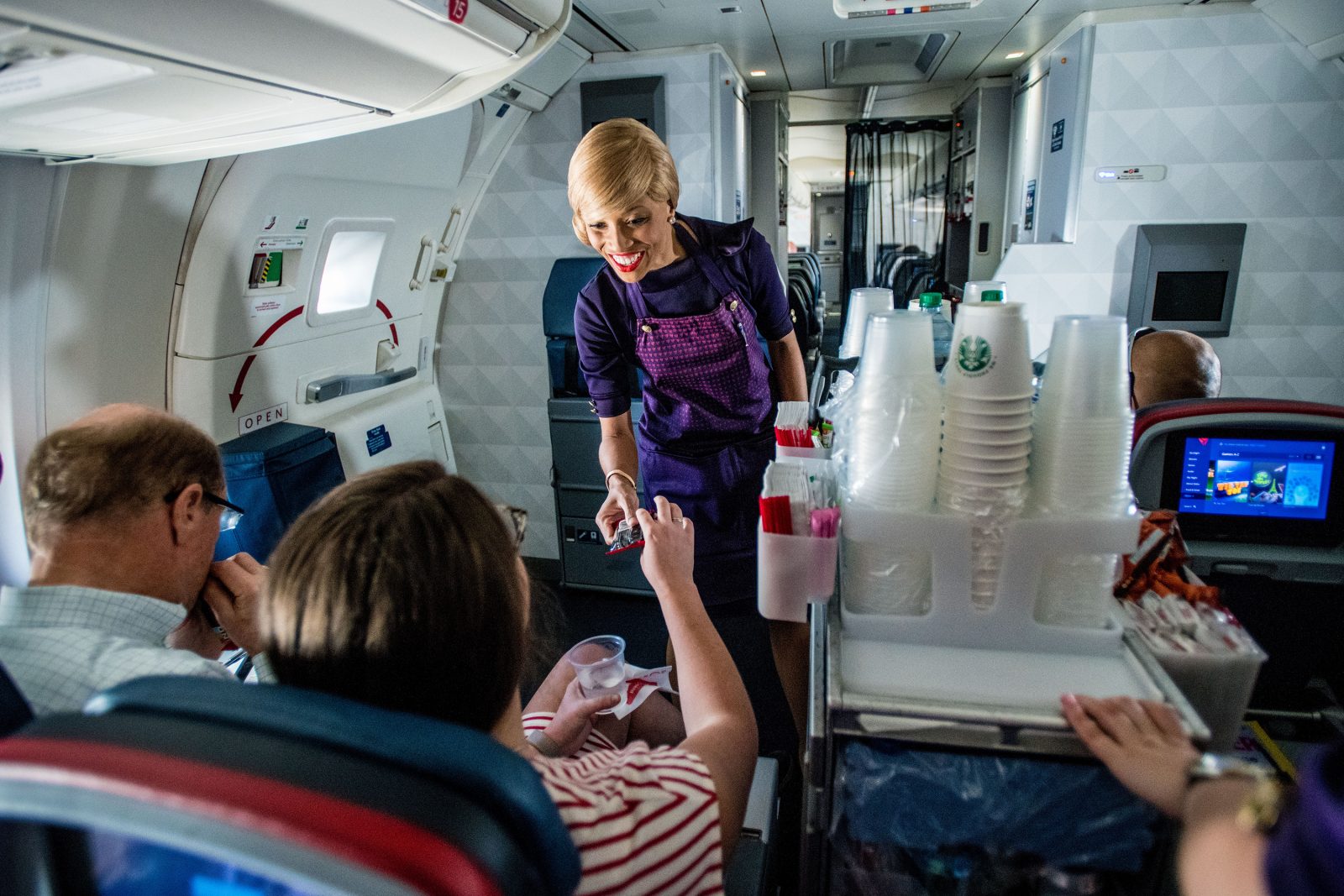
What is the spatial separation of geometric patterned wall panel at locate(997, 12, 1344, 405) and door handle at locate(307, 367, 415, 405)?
3817 mm

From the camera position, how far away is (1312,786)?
594 millimetres

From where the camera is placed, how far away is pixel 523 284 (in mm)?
4184

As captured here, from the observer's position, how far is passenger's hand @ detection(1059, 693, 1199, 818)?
0.84 m

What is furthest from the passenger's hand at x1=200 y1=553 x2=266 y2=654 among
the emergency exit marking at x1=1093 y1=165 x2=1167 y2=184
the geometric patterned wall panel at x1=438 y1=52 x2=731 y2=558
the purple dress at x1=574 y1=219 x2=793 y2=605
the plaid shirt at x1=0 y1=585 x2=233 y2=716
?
the emergency exit marking at x1=1093 y1=165 x2=1167 y2=184

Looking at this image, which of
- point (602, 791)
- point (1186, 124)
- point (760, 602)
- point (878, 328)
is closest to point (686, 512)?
point (760, 602)

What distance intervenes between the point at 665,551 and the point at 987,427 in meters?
0.58

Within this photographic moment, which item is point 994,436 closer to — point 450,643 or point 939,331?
point 450,643

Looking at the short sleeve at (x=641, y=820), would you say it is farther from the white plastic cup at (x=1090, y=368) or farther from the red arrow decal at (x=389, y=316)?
the red arrow decal at (x=389, y=316)

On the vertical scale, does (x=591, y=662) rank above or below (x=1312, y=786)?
below

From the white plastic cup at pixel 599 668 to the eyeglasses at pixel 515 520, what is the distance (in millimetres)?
517

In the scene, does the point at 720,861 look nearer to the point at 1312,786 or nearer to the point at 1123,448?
the point at 1312,786

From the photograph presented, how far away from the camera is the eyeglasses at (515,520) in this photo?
1.03 m

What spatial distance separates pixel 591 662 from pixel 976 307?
107cm

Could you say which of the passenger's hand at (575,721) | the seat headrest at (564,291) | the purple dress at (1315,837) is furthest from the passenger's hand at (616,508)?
the seat headrest at (564,291)
